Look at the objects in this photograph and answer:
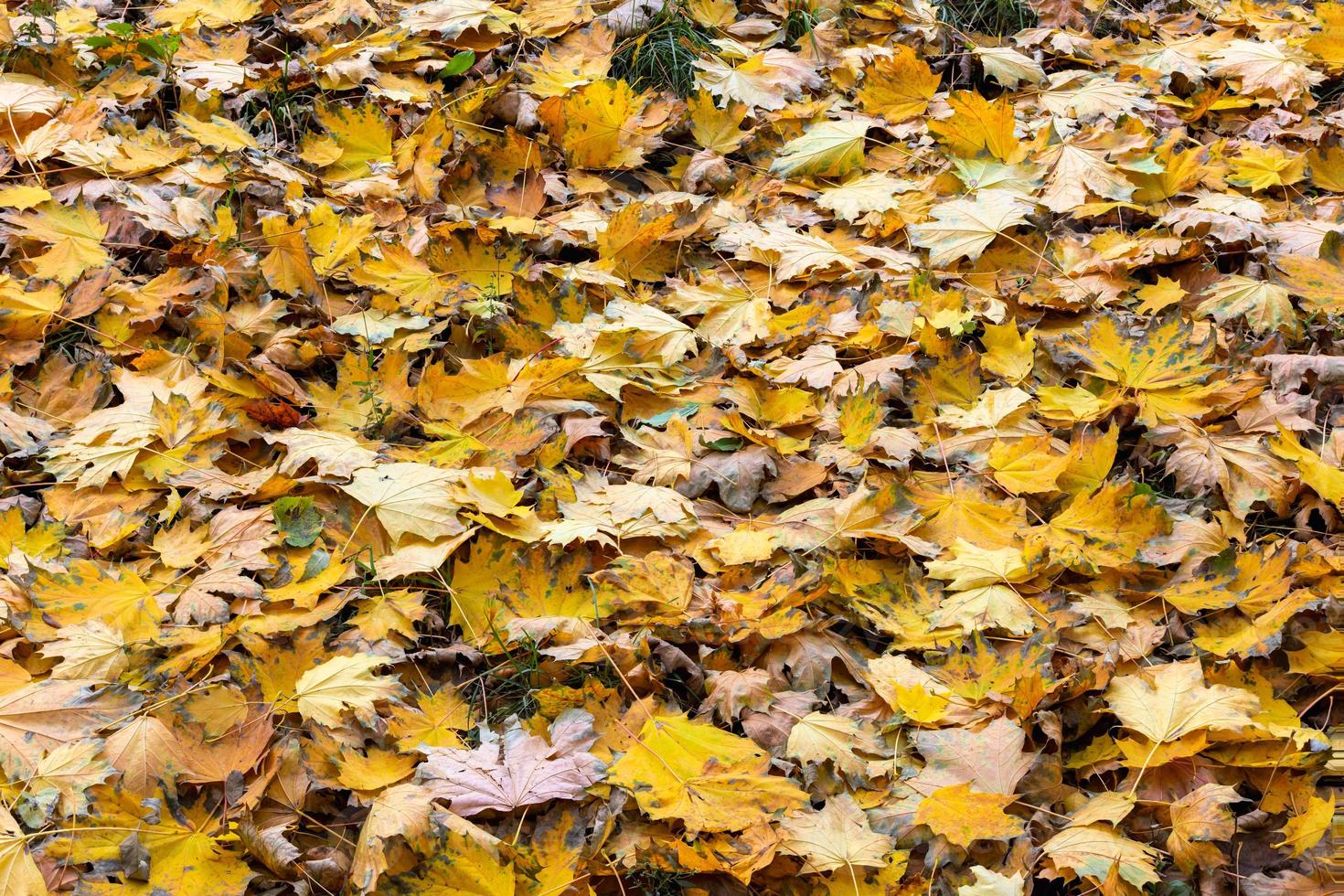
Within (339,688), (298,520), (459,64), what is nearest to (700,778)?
(339,688)

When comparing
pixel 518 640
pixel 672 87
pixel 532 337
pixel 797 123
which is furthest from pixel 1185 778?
pixel 672 87

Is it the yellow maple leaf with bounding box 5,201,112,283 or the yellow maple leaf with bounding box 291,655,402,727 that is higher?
the yellow maple leaf with bounding box 5,201,112,283

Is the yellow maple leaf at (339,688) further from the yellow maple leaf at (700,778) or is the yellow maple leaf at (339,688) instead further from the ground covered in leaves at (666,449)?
the yellow maple leaf at (700,778)

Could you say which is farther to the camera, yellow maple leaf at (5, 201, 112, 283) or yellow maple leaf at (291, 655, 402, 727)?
yellow maple leaf at (5, 201, 112, 283)

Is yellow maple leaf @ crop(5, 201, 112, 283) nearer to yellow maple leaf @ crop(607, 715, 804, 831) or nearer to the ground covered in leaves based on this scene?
the ground covered in leaves

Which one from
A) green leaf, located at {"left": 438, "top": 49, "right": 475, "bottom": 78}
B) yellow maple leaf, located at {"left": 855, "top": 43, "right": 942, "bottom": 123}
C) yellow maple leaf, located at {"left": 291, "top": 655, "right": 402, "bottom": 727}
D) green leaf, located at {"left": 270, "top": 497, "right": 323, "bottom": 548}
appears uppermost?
green leaf, located at {"left": 438, "top": 49, "right": 475, "bottom": 78}

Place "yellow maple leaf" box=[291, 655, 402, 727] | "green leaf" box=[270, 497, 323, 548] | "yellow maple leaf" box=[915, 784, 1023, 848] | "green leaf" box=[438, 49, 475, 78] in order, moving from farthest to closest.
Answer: "green leaf" box=[438, 49, 475, 78]
"green leaf" box=[270, 497, 323, 548]
"yellow maple leaf" box=[291, 655, 402, 727]
"yellow maple leaf" box=[915, 784, 1023, 848]

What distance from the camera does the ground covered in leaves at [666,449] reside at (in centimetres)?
145

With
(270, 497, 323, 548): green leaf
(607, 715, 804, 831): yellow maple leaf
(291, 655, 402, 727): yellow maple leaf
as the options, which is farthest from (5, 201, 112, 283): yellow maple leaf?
(607, 715, 804, 831): yellow maple leaf

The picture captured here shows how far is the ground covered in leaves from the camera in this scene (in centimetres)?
145

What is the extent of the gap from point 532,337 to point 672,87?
1.08 metres

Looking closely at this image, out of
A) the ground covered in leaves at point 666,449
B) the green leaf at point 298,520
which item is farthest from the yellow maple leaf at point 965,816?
the green leaf at point 298,520

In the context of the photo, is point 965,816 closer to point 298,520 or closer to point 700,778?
point 700,778

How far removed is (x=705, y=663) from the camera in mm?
1687
